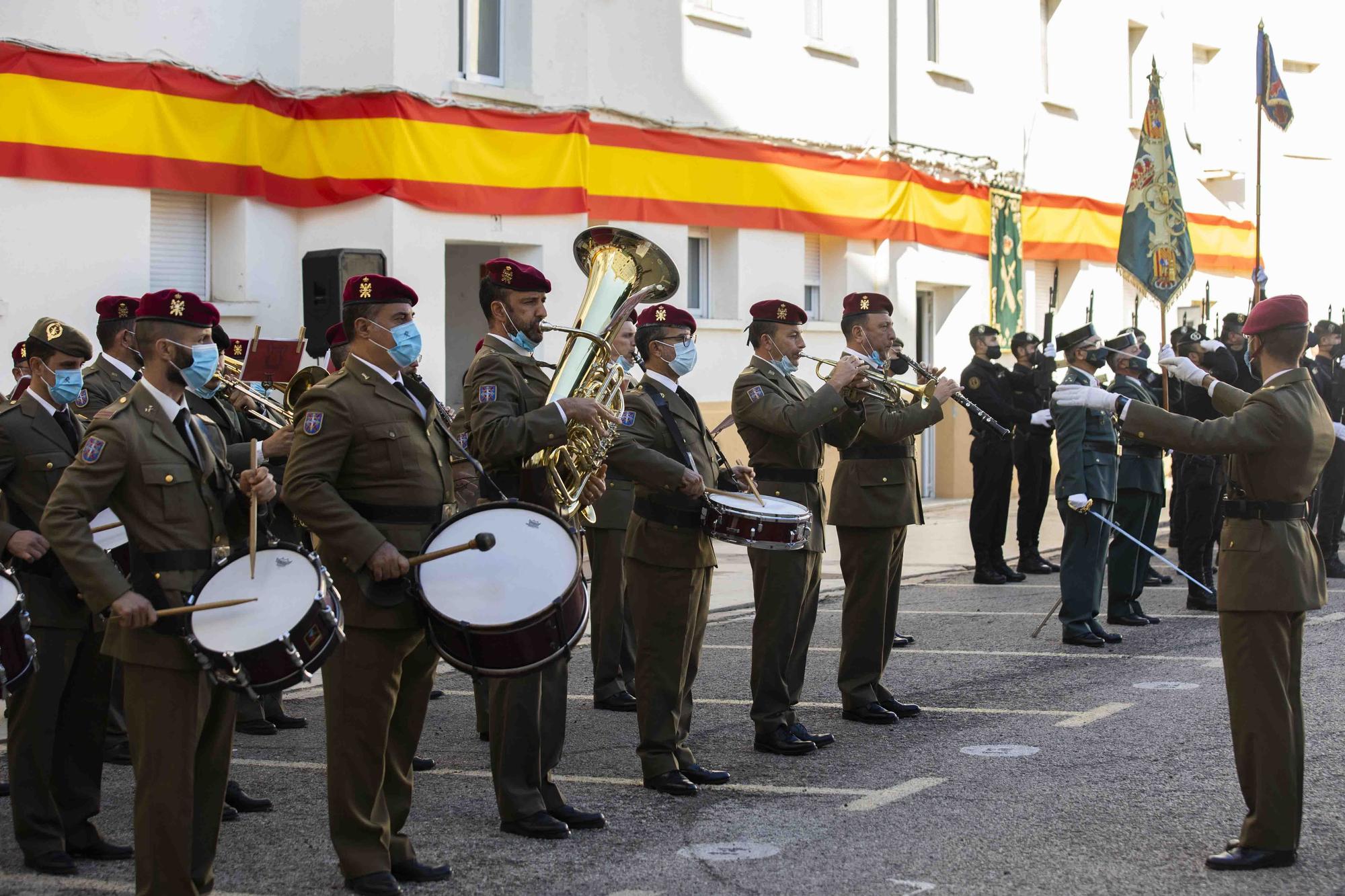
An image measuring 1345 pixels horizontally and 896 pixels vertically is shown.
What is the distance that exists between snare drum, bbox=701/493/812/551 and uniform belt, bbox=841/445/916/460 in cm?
164

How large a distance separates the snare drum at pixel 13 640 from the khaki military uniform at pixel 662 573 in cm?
243

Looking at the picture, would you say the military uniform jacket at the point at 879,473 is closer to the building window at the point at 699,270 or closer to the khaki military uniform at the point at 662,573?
the khaki military uniform at the point at 662,573

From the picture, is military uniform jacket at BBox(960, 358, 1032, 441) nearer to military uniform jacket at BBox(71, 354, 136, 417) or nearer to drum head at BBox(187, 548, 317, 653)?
military uniform jacket at BBox(71, 354, 136, 417)

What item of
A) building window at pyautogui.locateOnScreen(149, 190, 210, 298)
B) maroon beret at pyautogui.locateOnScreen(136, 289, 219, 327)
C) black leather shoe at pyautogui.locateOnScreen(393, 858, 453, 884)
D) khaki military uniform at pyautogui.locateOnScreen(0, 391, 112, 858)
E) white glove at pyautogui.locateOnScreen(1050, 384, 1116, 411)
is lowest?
black leather shoe at pyautogui.locateOnScreen(393, 858, 453, 884)

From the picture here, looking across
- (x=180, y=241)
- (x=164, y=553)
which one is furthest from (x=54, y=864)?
(x=180, y=241)

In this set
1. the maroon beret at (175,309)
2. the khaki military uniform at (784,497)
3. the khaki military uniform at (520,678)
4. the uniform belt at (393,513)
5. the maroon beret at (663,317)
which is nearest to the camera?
the maroon beret at (175,309)

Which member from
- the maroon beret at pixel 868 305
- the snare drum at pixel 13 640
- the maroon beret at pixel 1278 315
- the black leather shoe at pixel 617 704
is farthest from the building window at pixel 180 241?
the maroon beret at pixel 1278 315

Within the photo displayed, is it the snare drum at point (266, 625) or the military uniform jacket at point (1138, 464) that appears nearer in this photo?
the snare drum at point (266, 625)

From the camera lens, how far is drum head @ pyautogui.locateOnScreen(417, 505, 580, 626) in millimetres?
5754

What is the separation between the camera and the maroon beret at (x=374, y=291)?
6.05m

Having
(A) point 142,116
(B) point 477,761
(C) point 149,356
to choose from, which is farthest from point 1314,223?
(C) point 149,356

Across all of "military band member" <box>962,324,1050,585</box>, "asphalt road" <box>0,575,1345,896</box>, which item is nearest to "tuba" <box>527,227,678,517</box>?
"asphalt road" <box>0,575,1345,896</box>

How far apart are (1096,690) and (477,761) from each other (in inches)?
145

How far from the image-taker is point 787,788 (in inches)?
289
